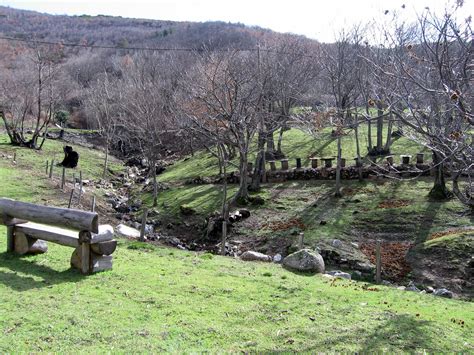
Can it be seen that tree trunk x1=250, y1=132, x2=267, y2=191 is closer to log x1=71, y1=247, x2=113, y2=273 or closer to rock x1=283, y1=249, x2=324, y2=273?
rock x1=283, y1=249, x2=324, y2=273

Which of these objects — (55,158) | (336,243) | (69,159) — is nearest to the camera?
(336,243)

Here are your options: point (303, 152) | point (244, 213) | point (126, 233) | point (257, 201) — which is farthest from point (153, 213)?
point (303, 152)

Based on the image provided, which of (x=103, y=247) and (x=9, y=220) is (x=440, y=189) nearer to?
(x=103, y=247)

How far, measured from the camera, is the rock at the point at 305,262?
12.1 meters

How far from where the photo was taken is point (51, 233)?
9.54 m

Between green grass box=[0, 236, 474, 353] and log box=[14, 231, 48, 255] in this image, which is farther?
log box=[14, 231, 48, 255]

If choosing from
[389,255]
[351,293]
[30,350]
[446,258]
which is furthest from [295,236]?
[30,350]

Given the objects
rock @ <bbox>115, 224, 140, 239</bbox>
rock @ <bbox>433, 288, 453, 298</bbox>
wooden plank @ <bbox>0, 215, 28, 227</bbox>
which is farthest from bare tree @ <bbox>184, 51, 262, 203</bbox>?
wooden plank @ <bbox>0, 215, 28, 227</bbox>

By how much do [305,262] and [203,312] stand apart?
500 cm

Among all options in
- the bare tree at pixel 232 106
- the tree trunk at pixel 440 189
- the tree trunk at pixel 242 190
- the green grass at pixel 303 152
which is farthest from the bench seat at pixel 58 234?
the green grass at pixel 303 152

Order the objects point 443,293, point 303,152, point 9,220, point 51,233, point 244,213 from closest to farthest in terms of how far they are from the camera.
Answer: point 51,233 → point 9,220 → point 443,293 → point 244,213 → point 303,152

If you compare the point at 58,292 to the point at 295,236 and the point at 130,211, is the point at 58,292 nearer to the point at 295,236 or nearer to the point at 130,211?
the point at 295,236

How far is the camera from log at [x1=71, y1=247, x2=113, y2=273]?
9.12 meters

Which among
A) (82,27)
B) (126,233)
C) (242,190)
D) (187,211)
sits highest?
(82,27)
